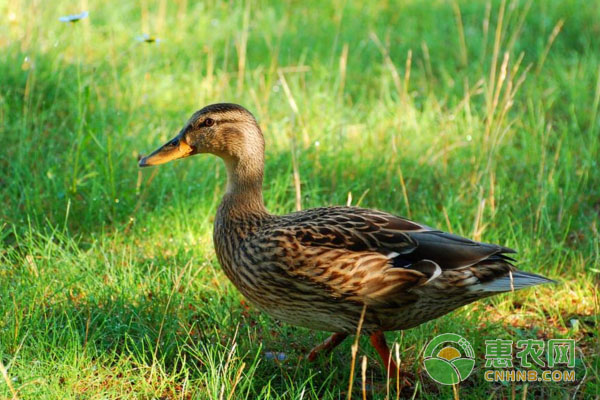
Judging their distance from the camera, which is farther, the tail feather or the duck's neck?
the duck's neck

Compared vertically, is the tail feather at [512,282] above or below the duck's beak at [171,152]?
below

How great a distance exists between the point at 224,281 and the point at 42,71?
95.1 inches

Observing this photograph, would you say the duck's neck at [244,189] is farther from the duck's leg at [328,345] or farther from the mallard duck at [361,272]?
the duck's leg at [328,345]

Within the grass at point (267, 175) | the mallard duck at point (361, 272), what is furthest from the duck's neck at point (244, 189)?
the grass at point (267, 175)

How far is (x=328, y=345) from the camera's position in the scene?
3.74 meters

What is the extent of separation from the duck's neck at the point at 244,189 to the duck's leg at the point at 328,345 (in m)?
0.66

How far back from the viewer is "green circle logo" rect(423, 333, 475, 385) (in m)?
3.60

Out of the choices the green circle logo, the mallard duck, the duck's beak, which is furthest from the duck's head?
the green circle logo

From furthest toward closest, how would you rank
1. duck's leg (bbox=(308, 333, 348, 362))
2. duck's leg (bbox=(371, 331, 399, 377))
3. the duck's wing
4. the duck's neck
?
the duck's neck, duck's leg (bbox=(308, 333, 348, 362)), duck's leg (bbox=(371, 331, 399, 377)), the duck's wing

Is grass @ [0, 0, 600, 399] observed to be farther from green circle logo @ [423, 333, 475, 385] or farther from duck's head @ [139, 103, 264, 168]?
duck's head @ [139, 103, 264, 168]

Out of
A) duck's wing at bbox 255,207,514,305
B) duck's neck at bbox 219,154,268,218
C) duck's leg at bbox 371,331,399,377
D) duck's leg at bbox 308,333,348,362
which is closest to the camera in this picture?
duck's wing at bbox 255,207,514,305

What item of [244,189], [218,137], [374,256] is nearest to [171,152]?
[218,137]

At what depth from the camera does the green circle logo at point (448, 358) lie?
360 centimetres

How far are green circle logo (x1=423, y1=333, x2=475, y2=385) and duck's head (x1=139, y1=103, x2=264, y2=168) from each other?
3.96 ft
